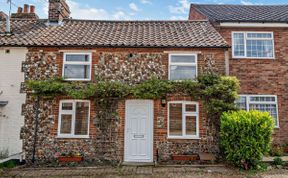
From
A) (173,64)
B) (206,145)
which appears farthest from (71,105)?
(206,145)

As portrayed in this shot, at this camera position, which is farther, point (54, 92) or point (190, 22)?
point (190, 22)

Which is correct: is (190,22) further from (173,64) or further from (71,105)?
(71,105)

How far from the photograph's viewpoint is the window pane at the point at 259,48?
12266mm

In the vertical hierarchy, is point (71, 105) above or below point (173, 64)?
below

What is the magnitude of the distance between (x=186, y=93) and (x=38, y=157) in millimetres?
6608

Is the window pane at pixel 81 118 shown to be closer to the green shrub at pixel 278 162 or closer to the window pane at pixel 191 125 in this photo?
the window pane at pixel 191 125

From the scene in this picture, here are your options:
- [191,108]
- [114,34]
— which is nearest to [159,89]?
[191,108]

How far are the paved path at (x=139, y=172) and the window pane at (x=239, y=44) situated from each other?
5.92 meters

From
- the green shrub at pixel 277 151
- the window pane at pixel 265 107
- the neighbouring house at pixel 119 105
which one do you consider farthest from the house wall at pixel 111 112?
the green shrub at pixel 277 151

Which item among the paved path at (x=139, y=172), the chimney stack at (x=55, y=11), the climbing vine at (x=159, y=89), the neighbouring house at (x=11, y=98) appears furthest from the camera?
the chimney stack at (x=55, y=11)

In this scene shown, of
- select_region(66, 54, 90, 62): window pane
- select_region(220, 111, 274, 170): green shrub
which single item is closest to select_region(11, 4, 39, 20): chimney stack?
select_region(66, 54, 90, 62): window pane

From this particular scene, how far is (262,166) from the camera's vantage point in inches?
357

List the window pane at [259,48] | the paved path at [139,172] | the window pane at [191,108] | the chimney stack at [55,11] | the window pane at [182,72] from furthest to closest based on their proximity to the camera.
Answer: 1. the chimney stack at [55,11]
2. the window pane at [259,48]
3. the window pane at [182,72]
4. the window pane at [191,108]
5. the paved path at [139,172]

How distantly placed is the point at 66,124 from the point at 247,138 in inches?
280
